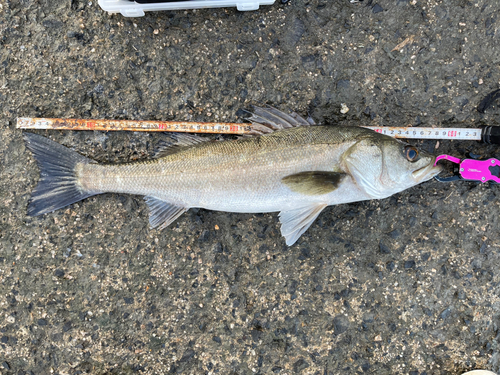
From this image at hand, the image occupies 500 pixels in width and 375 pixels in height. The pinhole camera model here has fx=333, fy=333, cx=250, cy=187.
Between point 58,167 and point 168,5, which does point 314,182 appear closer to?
point 168,5

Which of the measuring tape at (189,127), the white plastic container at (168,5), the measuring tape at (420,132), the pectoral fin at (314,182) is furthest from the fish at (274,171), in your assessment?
the white plastic container at (168,5)

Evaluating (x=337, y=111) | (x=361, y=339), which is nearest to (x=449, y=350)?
(x=361, y=339)

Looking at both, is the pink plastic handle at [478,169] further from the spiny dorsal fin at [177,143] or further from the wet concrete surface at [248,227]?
the spiny dorsal fin at [177,143]

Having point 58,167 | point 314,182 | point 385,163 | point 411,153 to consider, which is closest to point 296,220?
point 314,182

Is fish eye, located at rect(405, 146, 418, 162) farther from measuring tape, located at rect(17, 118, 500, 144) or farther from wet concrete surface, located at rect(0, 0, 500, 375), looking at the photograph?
wet concrete surface, located at rect(0, 0, 500, 375)

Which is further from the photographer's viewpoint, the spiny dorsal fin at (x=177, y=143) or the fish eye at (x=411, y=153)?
the spiny dorsal fin at (x=177, y=143)

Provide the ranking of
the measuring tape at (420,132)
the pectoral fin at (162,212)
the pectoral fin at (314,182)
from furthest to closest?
the measuring tape at (420,132), the pectoral fin at (162,212), the pectoral fin at (314,182)
